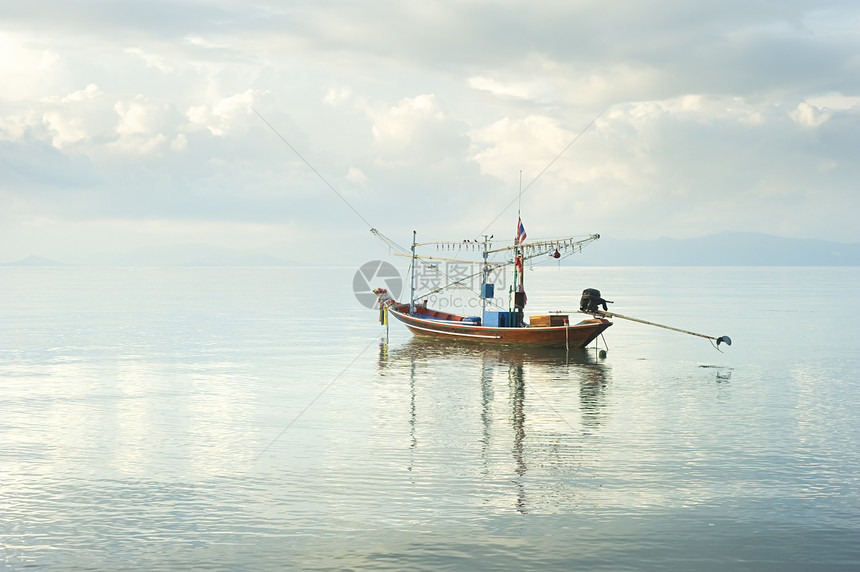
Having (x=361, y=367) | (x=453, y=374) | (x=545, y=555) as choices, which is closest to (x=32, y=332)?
(x=361, y=367)

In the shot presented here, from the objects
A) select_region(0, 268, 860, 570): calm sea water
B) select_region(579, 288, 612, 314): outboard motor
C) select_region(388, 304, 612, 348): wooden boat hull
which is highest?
select_region(579, 288, 612, 314): outboard motor

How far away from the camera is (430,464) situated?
70.5 ft

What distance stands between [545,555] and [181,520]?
818cm

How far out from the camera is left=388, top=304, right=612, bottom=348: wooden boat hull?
49812mm

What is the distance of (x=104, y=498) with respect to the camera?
734 inches

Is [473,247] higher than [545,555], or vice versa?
[473,247]

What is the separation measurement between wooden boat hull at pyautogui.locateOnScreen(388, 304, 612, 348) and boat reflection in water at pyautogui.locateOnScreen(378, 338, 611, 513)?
808 millimetres

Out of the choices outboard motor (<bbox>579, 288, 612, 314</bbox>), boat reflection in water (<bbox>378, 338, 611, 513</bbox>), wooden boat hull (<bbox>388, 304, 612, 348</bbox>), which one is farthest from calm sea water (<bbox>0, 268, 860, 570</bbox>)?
outboard motor (<bbox>579, 288, 612, 314</bbox>)

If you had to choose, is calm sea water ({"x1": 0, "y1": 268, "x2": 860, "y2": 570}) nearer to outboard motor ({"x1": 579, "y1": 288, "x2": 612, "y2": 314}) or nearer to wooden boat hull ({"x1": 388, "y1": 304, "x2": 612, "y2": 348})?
wooden boat hull ({"x1": 388, "y1": 304, "x2": 612, "y2": 348})

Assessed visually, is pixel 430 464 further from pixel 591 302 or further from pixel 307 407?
pixel 591 302

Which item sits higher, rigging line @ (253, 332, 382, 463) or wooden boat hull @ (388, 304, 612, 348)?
wooden boat hull @ (388, 304, 612, 348)

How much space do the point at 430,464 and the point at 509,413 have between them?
28.4 feet

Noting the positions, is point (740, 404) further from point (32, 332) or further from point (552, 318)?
point (32, 332)

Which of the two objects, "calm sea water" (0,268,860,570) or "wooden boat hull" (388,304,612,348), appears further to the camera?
"wooden boat hull" (388,304,612,348)
